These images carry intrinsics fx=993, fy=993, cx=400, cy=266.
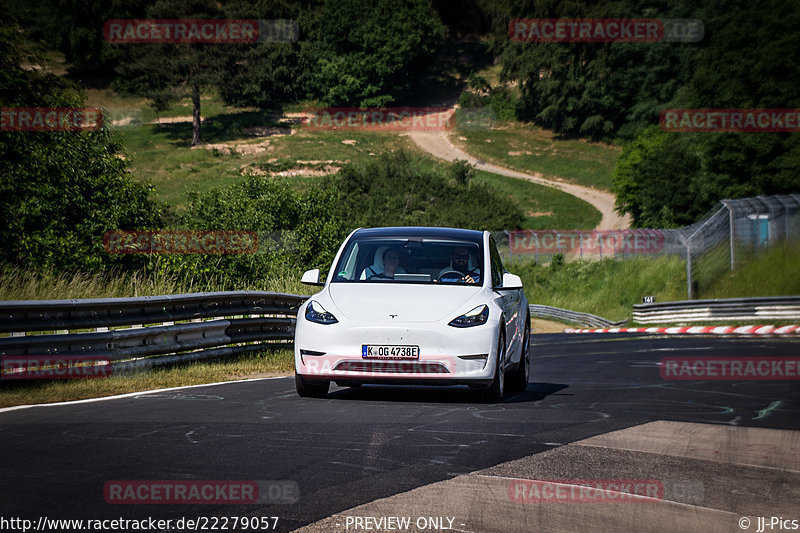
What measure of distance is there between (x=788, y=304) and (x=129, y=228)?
1957cm

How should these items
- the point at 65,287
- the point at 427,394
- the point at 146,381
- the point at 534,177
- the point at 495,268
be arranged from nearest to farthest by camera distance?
the point at 427,394, the point at 495,268, the point at 146,381, the point at 65,287, the point at 534,177

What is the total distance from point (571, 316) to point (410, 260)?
3726cm

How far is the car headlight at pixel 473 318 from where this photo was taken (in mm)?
9523

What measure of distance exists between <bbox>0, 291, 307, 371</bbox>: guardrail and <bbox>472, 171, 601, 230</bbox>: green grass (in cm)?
6635

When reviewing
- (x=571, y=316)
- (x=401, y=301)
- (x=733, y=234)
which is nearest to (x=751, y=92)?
(x=571, y=316)

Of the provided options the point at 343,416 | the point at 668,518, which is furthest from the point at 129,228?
the point at 668,518

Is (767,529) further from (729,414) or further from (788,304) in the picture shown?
(788,304)

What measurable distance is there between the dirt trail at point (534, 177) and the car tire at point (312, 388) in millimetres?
72549

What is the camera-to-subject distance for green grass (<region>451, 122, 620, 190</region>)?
98.2m

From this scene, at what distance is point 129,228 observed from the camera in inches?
1150

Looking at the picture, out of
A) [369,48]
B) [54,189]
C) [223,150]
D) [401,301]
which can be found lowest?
[401,301]

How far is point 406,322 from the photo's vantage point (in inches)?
372

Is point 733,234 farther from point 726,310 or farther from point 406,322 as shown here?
point 406,322

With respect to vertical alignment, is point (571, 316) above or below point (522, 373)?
below
